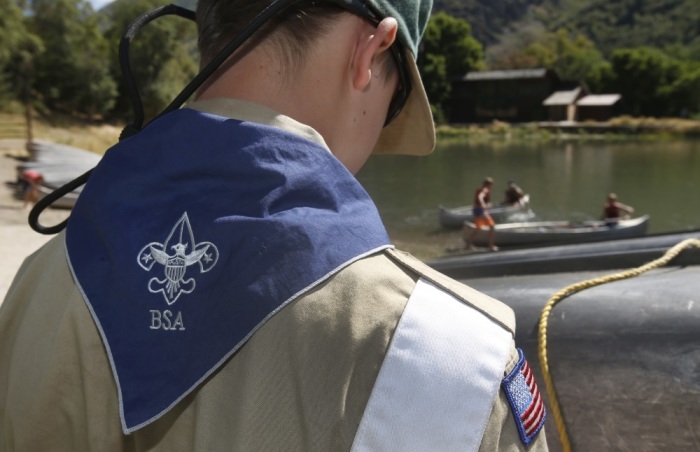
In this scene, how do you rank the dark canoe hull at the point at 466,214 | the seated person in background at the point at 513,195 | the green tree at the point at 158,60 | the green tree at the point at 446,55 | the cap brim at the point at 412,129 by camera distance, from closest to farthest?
the cap brim at the point at 412,129 < the dark canoe hull at the point at 466,214 < the seated person in background at the point at 513,195 < the green tree at the point at 158,60 < the green tree at the point at 446,55

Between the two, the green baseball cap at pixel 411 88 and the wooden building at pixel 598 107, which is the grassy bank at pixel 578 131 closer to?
the wooden building at pixel 598 107

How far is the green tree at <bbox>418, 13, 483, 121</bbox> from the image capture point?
191 feet

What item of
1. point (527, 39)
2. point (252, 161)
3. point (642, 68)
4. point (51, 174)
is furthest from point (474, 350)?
point (527, 39)

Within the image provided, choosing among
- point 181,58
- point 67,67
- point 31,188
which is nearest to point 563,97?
point 181,58

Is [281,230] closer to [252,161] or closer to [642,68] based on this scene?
[252,161]

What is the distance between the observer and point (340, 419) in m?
0.66

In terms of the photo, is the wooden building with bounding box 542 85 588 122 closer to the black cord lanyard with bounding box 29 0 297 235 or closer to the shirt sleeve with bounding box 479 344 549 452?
the black cord lanyard with bounding box 29 0 297 235

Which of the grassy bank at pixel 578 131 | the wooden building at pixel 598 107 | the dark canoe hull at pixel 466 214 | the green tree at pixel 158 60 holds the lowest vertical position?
the grassy bank at pixel 578 131

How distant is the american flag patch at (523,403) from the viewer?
68cm

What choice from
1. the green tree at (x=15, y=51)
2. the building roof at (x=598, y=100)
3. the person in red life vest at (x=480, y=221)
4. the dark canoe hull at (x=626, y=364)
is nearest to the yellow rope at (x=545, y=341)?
the dark canoe hull at (x=626, y=364)

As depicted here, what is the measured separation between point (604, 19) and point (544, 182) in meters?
103

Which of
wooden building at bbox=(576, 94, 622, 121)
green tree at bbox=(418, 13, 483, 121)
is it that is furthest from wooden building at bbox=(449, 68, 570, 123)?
wooden building at bbox=(576, 94, 622, 121)

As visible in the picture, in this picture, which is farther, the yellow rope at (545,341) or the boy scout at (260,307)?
the yellow rope at (545,341)

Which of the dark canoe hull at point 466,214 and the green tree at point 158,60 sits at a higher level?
the green tree at point 158,60
